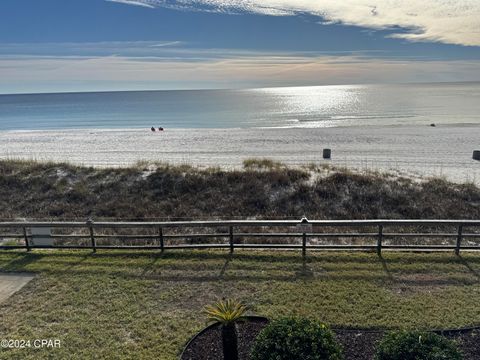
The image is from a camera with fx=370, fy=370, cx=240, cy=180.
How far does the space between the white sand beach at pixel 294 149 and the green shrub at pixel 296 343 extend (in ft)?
55.9

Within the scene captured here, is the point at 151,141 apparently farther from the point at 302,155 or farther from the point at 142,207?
the point at 142,207

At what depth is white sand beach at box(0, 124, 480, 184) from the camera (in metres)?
23.1

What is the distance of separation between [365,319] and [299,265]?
226cm

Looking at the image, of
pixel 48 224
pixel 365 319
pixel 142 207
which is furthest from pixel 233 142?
pixel 365 319

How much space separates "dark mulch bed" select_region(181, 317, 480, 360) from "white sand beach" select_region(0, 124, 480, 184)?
50.0ft

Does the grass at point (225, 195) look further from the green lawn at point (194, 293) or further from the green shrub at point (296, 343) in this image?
the green shrub at point (296, 343)

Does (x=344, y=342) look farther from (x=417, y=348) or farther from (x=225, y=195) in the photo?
(x=225, y=195)

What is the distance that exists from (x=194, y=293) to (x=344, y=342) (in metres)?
2.92

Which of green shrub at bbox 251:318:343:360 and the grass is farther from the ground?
green shrub at bbox 251:318:343:360

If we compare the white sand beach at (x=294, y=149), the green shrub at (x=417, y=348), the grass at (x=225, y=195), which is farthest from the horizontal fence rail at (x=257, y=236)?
the white sand beach at (x=294, y=149)

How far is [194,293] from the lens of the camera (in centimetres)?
713

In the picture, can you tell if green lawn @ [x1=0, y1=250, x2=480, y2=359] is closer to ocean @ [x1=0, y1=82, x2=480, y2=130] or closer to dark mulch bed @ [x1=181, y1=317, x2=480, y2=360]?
dark mulch bed @ [x1=181, y1=317, x2=480, y2=360]

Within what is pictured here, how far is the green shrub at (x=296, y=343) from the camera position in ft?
13.9

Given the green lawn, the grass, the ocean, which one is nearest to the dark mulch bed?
the green lawn
